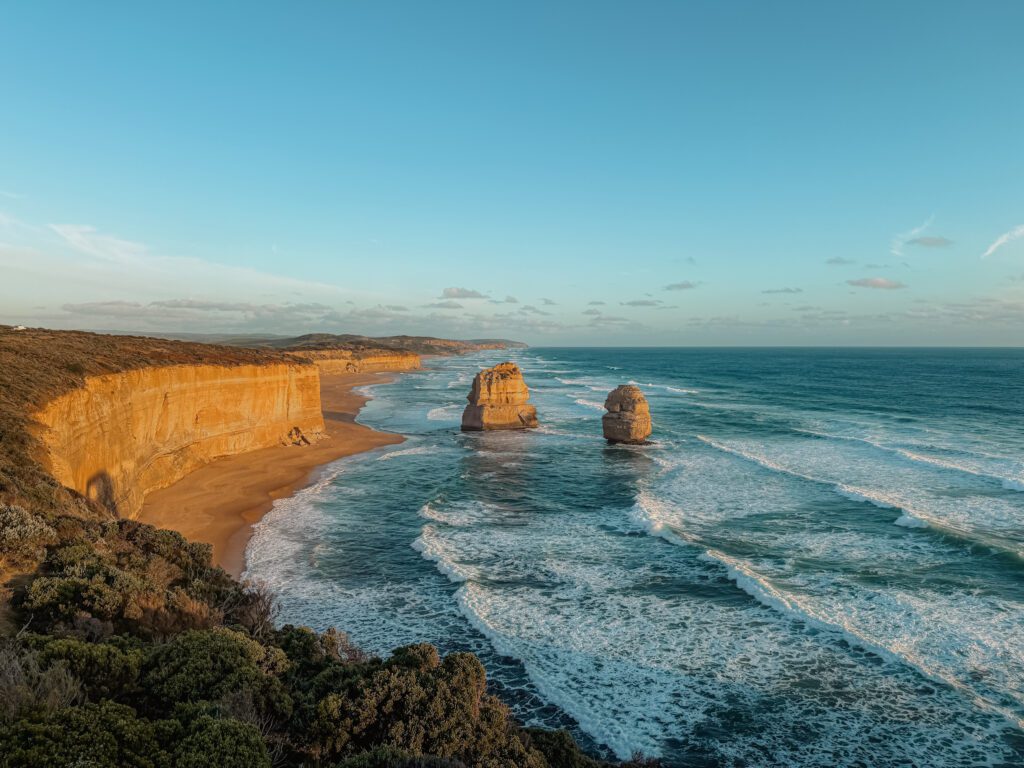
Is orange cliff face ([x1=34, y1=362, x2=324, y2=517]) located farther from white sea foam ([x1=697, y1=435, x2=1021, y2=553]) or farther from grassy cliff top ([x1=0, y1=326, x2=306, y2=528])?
white sea foam ([x1=697, y1=435, x2=1021, y2=553])

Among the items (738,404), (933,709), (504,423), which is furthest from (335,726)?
(738,404)

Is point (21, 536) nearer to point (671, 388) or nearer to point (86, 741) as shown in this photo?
point (86, 741)

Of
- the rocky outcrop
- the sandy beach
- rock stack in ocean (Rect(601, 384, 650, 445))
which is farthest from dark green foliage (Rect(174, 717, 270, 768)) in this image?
the rocky outcrop

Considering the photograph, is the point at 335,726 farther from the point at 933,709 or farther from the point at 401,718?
the point at 933,709

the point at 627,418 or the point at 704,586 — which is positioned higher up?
the point at 627,418

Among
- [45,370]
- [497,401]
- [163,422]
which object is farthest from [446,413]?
[45,370]

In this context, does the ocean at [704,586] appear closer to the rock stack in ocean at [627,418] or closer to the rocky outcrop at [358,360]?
the rock stack in ocean at [627,418]
